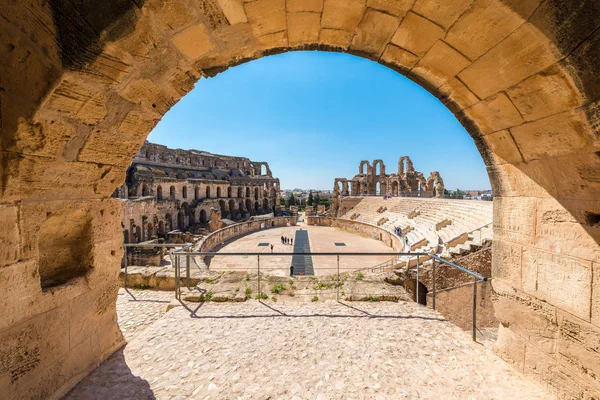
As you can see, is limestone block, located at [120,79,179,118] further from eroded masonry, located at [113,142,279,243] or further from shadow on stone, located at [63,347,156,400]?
eroded masonry, located at [113,142,279,243]

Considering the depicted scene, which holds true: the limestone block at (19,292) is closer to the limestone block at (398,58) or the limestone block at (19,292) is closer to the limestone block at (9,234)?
the limestone block at (9,234)

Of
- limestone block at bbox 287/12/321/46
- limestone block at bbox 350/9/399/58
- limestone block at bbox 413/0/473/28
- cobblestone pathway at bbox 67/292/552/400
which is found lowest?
cobblestone pathway at bbox 67/292/552/400

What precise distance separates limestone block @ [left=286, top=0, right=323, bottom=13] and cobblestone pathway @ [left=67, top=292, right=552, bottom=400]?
3.30 meters

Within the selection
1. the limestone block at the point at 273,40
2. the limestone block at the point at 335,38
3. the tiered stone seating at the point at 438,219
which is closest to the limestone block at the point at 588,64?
the limestone block at the point at 335,38

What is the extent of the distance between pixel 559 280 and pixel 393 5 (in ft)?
8.69

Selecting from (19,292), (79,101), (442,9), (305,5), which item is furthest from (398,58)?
(19,292)

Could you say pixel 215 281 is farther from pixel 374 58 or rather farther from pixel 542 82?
pixel 542 82

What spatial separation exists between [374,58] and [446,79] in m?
0.67

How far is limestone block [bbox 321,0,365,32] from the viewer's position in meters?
1.69

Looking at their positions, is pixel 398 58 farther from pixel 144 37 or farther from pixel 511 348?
pixel 511 348

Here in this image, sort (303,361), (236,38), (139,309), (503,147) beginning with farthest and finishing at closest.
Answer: (139,309) → (303,361) → (503,147) → (236,38)

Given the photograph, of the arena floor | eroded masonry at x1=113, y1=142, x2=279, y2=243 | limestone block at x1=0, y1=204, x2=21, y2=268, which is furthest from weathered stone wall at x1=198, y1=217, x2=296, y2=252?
Answer: limestone block at x1=0, y1=204, x2=21, y2=268

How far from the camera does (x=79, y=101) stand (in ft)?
5.94

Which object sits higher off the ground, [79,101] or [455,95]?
[455,95]
